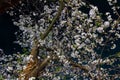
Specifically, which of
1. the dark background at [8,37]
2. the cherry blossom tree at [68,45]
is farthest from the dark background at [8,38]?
the cherry blossom tree at [68,45]

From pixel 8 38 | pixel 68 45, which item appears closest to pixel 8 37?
pixel 8 38

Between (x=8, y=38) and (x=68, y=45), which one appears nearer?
(x=68, y=45)

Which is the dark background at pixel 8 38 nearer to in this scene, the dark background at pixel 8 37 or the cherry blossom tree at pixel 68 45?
the dark background at pixel 8 37

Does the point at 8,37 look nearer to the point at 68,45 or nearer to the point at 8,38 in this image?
the point at 8,38

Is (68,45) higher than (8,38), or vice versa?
(8,38)

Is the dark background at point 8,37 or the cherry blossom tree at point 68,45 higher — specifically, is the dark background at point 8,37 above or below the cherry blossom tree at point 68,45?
above

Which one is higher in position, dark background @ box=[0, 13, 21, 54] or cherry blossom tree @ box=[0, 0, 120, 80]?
dark background @ box=[0, 13, 21, 54]

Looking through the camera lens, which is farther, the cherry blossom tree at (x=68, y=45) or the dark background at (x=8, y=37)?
the dark background at (x=8, y=37)

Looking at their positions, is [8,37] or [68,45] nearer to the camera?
[68,45]

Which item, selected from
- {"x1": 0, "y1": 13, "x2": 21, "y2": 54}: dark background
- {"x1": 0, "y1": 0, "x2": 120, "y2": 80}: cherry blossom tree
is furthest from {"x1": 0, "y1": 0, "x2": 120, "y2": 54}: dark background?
{"x1": 0, "y1": 0, "x2": 120, "y2": 80}: cherry blossom tree

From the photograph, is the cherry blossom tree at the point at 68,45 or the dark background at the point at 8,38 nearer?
the cherry blossom tree at the point at 68,45

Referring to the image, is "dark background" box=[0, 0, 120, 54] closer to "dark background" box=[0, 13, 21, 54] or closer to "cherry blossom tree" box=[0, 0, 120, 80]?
"dark background" box=[0, 13, 21, 54]

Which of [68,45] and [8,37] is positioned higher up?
[8,37]

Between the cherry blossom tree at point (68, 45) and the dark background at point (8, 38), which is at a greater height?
the dark background at point (8, 38)
